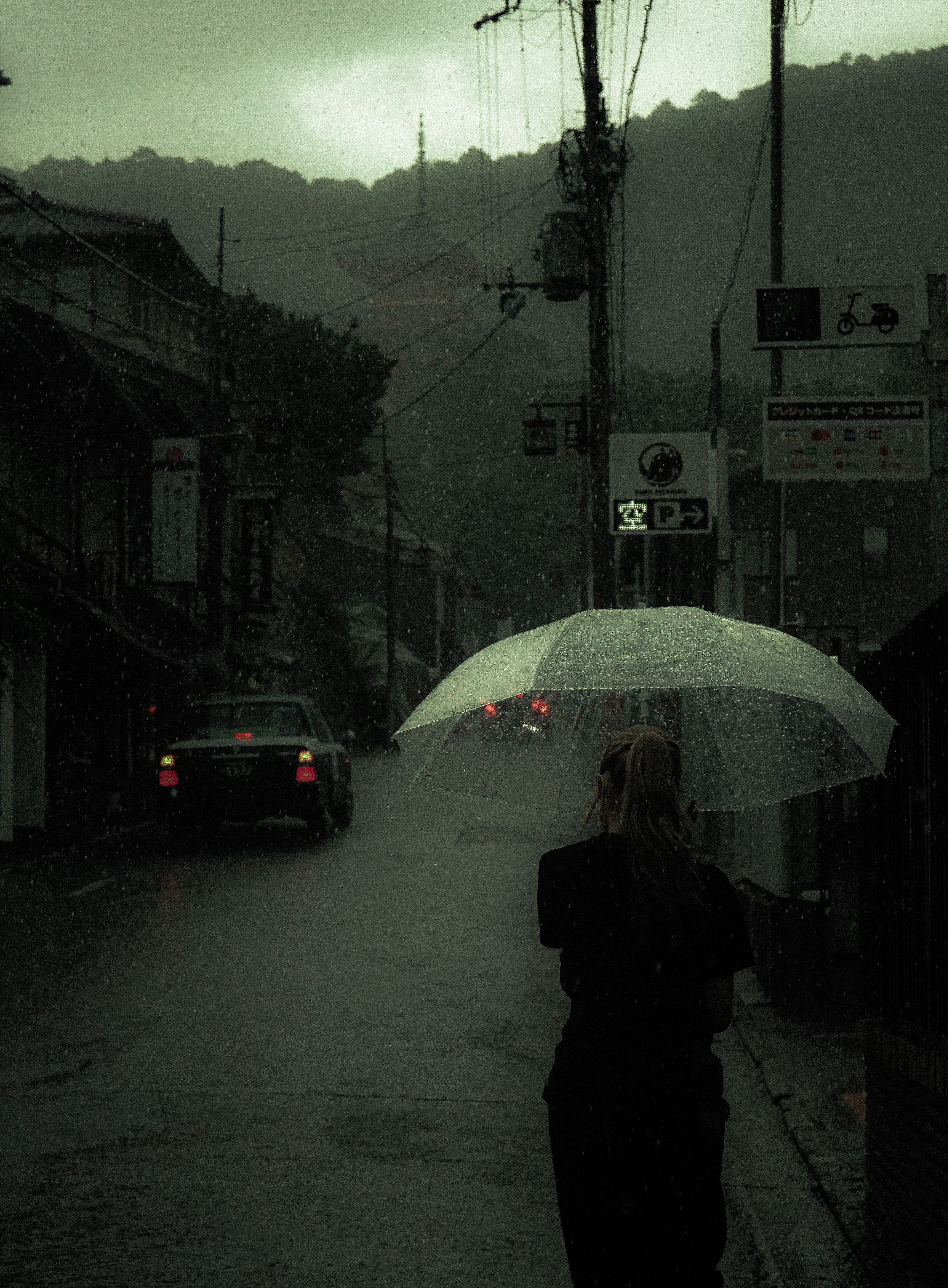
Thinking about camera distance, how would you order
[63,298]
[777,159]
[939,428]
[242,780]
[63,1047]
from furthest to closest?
[777,159]
[63,298]
[242,780]
[63,1047]
[939,428]

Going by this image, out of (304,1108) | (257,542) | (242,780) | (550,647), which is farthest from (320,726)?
(550,647)

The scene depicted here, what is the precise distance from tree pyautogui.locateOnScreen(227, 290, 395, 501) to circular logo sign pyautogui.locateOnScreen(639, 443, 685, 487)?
26823mm

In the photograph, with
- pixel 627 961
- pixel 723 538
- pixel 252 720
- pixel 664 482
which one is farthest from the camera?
pixel 252 720

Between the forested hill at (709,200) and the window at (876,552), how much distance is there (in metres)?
60.0

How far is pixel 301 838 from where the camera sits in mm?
19875

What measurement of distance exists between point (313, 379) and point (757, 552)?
15.6 m

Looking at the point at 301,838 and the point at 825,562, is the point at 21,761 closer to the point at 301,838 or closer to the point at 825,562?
the point at 301,838

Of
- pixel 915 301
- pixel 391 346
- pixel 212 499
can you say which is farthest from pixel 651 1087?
pixel 391 346

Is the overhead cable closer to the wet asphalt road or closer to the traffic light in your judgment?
the traffic light

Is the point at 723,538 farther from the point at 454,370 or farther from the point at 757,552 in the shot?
the point at 757,552

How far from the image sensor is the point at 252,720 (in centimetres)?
1973

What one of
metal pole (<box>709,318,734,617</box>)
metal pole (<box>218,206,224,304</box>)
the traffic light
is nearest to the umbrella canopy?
metal pole (<box>709,318,734,617</box>)

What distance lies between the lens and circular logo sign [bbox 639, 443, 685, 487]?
1745cm

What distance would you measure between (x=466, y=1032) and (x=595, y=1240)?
5.08m
